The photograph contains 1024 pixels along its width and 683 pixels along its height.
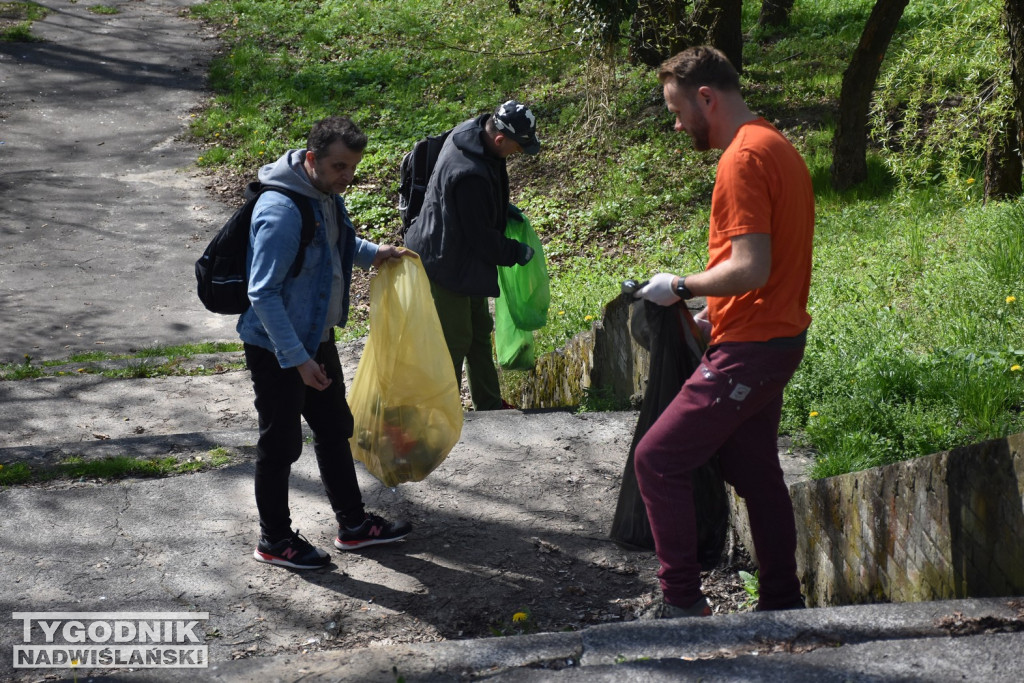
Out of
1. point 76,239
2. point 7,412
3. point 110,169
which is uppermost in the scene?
point 110,169

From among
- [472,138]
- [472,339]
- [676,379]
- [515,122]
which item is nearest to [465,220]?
[472,138]

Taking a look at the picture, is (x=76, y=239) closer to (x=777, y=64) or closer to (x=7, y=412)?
(x=7, y=412)

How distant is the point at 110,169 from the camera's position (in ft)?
44.0

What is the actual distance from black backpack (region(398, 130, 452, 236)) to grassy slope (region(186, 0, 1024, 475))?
183cm

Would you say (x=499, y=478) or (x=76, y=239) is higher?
(x=76, y=239)

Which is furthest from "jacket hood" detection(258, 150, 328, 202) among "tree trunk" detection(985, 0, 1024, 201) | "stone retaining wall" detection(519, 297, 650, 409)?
"tree trunk" detection(985, 0, 1024, 201)

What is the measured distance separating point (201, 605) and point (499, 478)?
148cm

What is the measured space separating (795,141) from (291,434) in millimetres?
8560

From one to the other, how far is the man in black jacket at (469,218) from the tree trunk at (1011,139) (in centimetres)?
407

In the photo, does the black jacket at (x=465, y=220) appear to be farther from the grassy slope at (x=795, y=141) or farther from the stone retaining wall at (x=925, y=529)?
the stone retaining wall at (x=925, y=529)

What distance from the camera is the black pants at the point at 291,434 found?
3.48 m

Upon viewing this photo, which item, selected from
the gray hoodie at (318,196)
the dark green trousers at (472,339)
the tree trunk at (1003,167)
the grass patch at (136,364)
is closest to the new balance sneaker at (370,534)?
the gray hoodie at (318,196)

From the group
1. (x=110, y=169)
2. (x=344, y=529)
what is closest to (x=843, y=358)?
(x=344, y=529)

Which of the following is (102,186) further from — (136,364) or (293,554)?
(293,554)
